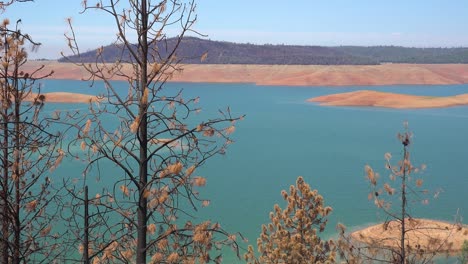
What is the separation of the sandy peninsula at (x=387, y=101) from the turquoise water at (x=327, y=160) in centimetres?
305

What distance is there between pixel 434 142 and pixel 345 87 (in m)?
40.6

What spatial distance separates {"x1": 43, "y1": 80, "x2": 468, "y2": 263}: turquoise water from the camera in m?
15.6

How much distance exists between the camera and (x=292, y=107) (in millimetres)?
43875

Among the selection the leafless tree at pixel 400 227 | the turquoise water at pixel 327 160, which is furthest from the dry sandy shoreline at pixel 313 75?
the leafless tree at pixel 400 227

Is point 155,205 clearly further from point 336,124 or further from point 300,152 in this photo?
point 336,124

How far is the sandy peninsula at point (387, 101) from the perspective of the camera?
46.1 m

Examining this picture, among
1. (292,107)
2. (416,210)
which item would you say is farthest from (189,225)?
(292,107)

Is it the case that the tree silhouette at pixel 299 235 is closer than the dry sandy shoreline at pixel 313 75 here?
Yes

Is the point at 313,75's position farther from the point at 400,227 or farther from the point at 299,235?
the point at 299,235

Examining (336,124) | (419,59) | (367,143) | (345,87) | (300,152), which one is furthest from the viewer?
(419,59)

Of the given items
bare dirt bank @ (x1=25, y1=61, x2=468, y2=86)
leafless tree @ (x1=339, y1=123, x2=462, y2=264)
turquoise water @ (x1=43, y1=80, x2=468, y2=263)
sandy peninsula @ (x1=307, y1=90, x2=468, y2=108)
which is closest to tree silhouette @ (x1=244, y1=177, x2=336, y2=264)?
leafless tree @ (x1=339, y1=123, x2=462, y2=264)

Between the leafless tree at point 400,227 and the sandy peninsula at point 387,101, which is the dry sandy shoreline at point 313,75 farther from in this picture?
the leafless tree at point 400,227

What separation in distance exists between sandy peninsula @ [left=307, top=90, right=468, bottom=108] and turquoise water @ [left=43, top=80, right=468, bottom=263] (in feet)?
10.0

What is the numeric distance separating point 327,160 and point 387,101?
2634 cm
